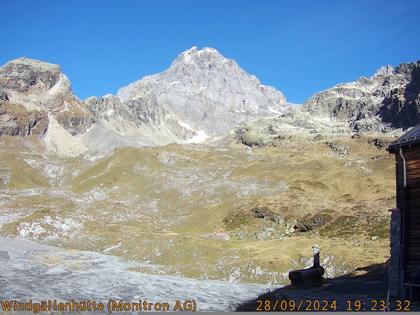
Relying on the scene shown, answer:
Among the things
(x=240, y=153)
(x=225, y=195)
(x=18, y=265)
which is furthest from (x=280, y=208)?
(x=240, y=153)

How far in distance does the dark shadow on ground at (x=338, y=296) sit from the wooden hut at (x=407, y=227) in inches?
49.4

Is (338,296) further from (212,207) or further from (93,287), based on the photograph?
(212,207)

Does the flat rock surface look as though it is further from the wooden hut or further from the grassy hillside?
the grassy hillside

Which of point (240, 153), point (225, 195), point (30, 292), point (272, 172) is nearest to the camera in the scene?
point (30, 292)

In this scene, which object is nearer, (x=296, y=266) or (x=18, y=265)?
(x=18, y=265)

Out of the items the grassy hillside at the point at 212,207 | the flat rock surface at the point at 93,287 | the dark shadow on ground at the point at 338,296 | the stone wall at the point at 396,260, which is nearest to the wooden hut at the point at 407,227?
the stone wall at the point at 396,260

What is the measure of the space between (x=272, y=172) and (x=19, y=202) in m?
62.7

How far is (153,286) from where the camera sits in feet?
103

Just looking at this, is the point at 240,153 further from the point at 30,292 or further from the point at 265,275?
the point at 30,292

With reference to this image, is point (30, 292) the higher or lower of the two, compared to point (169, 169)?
lower

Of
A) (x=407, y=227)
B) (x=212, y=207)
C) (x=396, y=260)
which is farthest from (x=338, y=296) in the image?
(x=212, y=207)

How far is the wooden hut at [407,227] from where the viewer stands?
25609mm

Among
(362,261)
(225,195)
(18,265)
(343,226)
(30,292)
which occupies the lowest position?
(30,292)

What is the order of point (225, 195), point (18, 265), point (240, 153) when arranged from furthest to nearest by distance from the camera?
1. point (240, 153)
2. point (225, 195)
3. point (18, 265)
